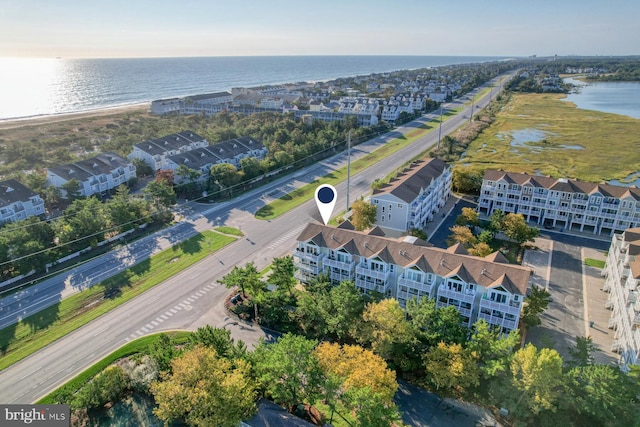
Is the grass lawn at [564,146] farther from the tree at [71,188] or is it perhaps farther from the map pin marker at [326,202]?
the tree at [71,188]

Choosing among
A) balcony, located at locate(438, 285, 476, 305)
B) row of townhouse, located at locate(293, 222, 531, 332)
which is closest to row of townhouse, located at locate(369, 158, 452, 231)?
row of townhouse, located at locate(293, 222, 531, 332)

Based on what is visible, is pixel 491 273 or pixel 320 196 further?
pixel 320 196

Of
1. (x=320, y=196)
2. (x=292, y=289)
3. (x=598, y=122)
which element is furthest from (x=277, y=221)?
(x=598, y=122)

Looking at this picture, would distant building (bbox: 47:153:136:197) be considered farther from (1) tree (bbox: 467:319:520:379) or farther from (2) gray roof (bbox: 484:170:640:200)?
(1) tree (bbox: 467:319:520:379)

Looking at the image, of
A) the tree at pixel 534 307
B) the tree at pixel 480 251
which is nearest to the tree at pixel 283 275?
the tree at pixel 480 251

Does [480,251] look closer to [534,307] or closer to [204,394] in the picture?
[534,307]

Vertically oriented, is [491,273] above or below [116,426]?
above

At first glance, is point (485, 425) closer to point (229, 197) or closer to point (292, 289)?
point (292, 289)
